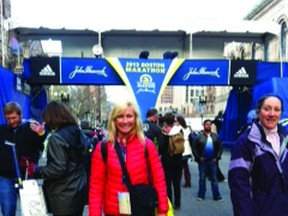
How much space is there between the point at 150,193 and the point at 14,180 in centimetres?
202

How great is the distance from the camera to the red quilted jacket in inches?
133

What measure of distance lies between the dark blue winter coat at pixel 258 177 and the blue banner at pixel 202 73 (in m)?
11.2

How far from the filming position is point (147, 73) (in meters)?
14.5

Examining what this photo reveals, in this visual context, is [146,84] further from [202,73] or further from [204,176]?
[204,176]

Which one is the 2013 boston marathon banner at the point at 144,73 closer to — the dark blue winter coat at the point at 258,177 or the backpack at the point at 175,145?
the backpack at the point at 175,145

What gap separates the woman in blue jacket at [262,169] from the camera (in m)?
3.23

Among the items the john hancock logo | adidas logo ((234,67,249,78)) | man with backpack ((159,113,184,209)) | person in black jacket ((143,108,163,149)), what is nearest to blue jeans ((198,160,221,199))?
man with backpack ((159,113,184,209))

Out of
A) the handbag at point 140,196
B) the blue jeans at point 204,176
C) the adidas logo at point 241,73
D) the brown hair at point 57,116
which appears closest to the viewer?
the handbag at point 140,196

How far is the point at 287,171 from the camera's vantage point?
3.29m

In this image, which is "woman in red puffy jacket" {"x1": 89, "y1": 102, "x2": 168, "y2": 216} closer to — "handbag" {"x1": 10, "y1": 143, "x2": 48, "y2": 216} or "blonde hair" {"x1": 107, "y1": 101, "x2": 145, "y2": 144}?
"blonde hair" {"x1": 107, "y1": 101, "x2": 145, "y2": 144}

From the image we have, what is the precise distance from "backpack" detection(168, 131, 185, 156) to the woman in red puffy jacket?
4.71m

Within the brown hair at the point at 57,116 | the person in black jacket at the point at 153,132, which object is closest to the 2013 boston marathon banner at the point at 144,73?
the person in black jacket at the point at 153,132

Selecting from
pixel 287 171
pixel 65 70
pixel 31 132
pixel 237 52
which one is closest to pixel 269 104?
pixel 287 171

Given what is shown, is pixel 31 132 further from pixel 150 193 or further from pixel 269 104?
pixel 269 104
